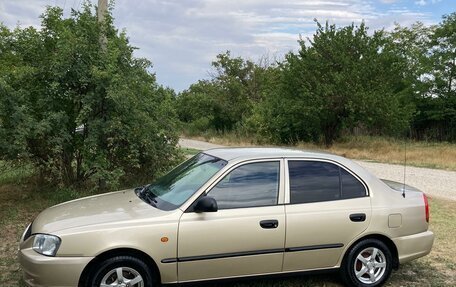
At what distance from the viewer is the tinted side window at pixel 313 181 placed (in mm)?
4957

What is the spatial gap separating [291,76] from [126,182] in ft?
71.6

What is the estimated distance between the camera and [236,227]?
4586 millimetres

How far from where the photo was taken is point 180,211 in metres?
4.52

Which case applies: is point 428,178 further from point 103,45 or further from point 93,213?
point 93,213

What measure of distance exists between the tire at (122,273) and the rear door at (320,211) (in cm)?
143

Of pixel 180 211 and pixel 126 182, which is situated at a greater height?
pixel 180 211

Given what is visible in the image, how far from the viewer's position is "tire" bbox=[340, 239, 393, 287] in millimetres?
5055

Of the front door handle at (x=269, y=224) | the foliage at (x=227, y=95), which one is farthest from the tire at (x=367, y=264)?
the foliage at (x=227, y=95)

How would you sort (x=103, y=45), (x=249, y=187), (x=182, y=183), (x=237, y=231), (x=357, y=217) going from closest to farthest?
(x=237, y=231)
(x=249, y=187)
(x=357, y=217)
(x=182, y=183)
(x=103, y=45)

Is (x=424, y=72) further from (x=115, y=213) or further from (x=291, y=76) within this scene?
(x=115, y=213)

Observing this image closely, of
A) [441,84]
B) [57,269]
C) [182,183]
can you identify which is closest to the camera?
[57,269]

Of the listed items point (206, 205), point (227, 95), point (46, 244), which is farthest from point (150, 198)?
point (227, 95)

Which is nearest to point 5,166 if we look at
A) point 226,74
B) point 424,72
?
point 424,72

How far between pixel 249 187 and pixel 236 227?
473mm
